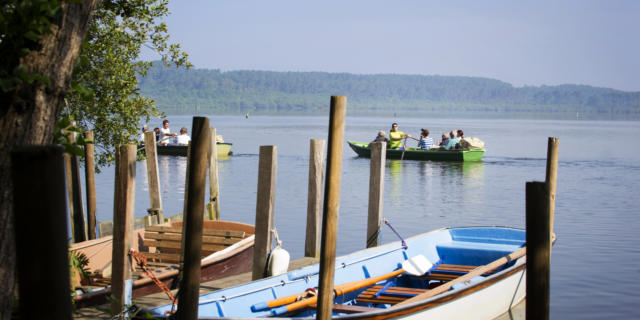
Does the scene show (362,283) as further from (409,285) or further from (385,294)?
(409,285)

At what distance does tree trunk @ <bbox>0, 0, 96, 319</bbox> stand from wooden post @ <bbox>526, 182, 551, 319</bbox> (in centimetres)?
245

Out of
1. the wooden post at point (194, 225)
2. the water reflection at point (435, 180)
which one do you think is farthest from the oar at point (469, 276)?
the water reflection at point (435, 180)

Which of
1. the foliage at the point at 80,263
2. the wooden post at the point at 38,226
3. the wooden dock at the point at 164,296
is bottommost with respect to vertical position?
the wooden dock at the point at 164,296

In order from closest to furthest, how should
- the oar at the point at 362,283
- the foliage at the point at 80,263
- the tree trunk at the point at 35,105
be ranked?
the tree trunk at the point at 35,105 → the oar at the point at 362,283 → the foliage at the point at 80,263

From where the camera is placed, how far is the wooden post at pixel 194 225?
15.8 ft

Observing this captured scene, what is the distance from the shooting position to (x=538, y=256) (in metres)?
4.05

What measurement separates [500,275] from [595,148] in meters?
52.1

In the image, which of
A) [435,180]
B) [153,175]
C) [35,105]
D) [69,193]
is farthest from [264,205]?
[435,180]

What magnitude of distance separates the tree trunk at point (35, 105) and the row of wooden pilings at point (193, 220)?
651mm

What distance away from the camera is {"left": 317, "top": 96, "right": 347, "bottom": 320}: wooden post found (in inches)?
223

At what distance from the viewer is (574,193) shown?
91.0 ft

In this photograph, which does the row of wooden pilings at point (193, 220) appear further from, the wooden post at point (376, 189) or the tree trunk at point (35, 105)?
the tree trunk at point (35, 105)

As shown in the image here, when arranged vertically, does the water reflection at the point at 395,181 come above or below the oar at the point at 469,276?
below

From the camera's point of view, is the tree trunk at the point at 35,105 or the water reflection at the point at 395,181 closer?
the tree trunk at the point at 35,105
